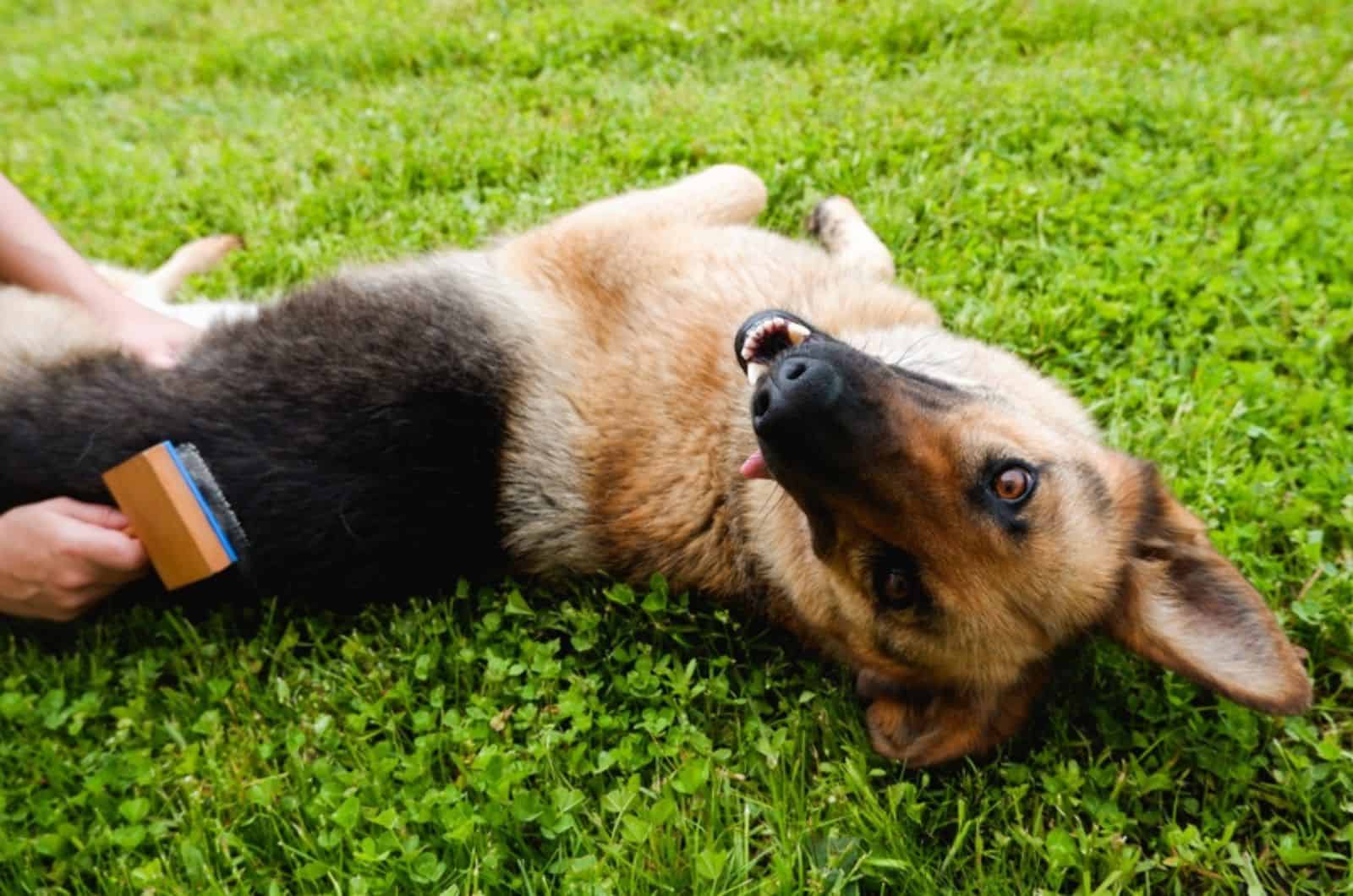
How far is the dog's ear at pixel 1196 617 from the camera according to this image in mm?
2344

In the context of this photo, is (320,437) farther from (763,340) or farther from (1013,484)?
(1013,484)

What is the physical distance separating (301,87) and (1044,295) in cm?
527

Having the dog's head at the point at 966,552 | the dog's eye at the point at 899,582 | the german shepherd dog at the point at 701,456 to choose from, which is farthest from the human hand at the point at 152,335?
the dog's eye at the point at 899,582

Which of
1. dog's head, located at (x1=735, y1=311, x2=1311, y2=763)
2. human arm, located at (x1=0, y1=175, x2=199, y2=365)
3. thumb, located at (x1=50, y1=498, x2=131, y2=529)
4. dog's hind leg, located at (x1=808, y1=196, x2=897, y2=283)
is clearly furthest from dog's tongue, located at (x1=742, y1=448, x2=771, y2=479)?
human arm, located at (x1=0, y1=175, x2=199, y2=365)

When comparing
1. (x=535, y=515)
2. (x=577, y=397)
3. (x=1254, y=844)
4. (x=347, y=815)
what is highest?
(x=577, y=397)

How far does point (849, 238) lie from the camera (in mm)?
4320

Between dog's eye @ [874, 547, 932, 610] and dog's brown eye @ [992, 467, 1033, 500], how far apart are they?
11.9 inches

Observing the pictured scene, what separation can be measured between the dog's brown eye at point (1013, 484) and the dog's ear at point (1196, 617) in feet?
1.36

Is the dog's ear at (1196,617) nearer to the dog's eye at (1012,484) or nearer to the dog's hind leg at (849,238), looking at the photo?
the dog's eye at (1012,484)

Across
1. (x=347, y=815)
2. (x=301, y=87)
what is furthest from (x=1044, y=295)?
(x=301, y=87)

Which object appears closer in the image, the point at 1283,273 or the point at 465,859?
the point at 465,859

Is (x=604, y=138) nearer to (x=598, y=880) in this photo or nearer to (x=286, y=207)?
(x=286, y=207)

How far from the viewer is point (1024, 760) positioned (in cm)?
279

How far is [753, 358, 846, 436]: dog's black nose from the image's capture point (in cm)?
243
